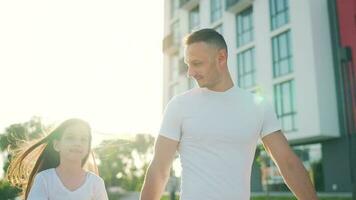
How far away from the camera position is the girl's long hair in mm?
4359

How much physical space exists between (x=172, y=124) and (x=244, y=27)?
1245 inches

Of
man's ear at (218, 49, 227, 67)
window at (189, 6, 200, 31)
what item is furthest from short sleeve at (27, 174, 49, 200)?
window at (189, 6, 200, 31)

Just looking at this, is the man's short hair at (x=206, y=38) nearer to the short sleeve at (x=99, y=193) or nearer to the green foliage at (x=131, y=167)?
the short sleeve at (x=99, y=193)

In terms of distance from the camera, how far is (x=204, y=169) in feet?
9.83

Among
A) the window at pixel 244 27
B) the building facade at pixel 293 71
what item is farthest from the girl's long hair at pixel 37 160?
the window at pixel 244 27

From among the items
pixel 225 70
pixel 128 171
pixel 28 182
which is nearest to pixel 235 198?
pixel 225 70

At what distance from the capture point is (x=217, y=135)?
10.00 feet

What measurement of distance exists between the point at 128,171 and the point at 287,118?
115ft

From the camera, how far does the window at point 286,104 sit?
28.5 m

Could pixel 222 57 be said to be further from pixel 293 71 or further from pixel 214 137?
pixel 293 71

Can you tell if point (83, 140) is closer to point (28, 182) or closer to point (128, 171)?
point (28, 182)

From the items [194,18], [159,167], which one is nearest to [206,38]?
[159,167]

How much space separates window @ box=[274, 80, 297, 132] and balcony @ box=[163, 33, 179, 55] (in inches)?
554

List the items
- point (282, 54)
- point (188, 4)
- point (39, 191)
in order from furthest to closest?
point (188, 4)
point (282, 54)
point (39, 191)
